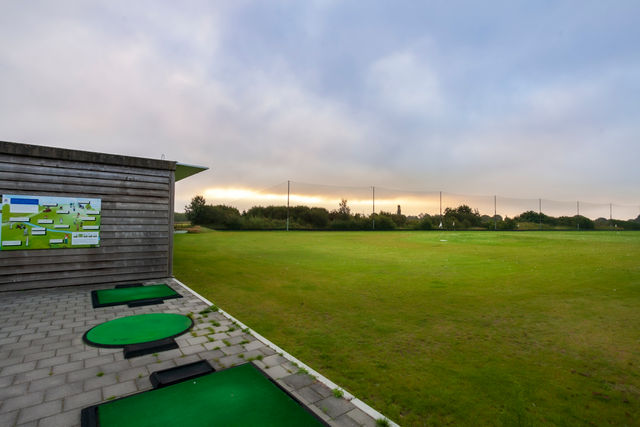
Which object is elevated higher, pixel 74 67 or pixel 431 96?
pixel 431 96

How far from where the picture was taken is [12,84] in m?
8.59

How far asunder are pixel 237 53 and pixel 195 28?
2209 mm

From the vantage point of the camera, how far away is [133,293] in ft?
17.6

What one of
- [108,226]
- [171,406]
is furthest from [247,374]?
[108,226]

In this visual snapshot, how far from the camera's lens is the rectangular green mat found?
481 cm

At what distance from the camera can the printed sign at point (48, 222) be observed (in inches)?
211

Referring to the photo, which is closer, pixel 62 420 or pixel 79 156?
pixel 62 420

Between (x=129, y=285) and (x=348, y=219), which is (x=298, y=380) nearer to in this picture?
(x=129, y=285)

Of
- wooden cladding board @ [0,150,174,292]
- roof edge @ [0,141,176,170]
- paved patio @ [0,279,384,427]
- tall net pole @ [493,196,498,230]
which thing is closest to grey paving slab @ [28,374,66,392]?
paved patio @ [0,279,384,427]

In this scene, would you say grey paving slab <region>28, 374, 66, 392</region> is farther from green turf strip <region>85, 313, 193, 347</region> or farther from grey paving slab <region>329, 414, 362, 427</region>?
grey paving slab <region>329, 414, 362, 427</region>

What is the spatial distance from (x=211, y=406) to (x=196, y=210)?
34.6m

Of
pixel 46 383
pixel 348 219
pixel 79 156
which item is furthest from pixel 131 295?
pixel 348 219

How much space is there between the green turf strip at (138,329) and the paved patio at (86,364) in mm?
144

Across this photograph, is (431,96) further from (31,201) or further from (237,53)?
(31,201)
